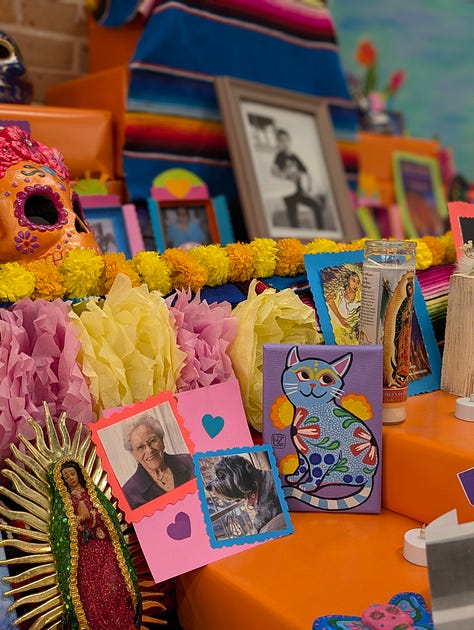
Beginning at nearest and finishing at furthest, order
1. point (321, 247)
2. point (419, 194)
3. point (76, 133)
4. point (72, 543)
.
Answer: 1. point (72, 543)
2. point (321, 247)
3. point (76, 133)
4. point (419, 194)

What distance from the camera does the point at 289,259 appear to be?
131cm

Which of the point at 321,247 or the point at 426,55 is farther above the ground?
the point at 426,55

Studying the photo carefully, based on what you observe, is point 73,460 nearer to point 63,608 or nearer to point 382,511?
point 63,608

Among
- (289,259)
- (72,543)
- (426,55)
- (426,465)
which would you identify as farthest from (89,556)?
(426,55)

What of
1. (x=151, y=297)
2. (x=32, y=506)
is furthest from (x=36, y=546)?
(x=151, y=297)

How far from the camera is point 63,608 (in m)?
0.80

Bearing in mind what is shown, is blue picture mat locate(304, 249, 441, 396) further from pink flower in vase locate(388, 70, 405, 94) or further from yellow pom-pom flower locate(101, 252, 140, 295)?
pink flower in vase locate(388, 70, 405, 94)

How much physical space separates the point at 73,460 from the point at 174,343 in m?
0.23

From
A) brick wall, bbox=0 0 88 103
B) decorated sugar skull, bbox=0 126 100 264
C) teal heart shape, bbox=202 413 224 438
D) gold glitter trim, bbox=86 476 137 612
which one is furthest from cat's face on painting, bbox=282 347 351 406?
brick wall, bbox=0 0 88 103

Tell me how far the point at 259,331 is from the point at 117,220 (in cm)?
87

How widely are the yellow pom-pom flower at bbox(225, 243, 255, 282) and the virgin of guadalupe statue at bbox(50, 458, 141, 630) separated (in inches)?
20.3

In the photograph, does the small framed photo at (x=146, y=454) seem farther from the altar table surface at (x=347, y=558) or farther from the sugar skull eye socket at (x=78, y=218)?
the sugar skull eye socket at (x=78, y=218)

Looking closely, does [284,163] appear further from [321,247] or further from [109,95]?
[321,247]

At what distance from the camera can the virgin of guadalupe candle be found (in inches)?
40.1
